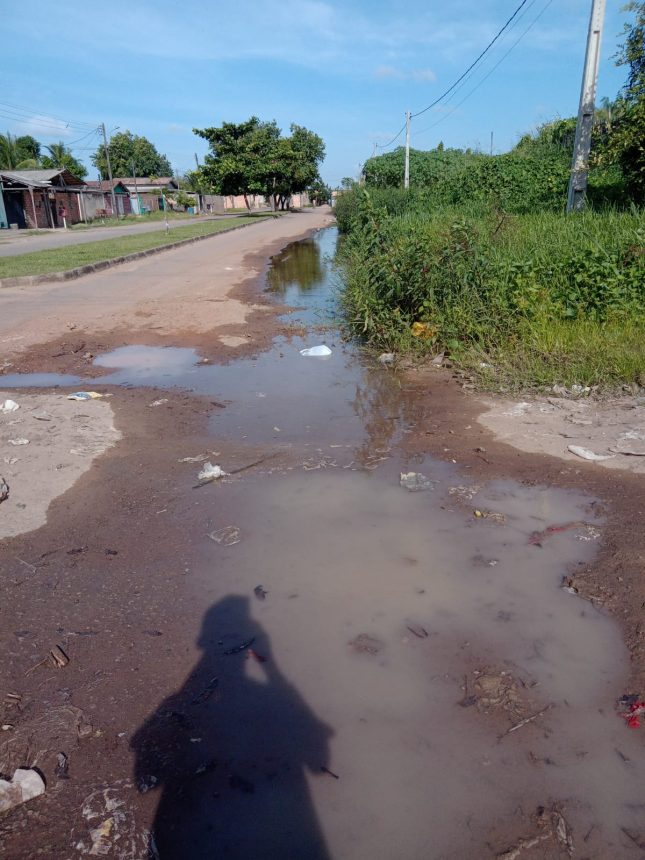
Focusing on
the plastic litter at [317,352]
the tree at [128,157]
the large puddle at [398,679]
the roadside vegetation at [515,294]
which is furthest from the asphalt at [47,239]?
the tree at [128,157]

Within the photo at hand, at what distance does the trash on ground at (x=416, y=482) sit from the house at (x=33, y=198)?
36.2m

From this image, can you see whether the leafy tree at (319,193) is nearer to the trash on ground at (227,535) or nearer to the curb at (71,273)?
the curb at (71,273)

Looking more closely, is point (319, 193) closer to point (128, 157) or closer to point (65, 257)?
point (128, 157)

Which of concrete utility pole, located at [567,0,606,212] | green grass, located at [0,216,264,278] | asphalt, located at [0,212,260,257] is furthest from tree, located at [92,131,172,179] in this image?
concrete utility pole, located at [567,0,606,212]

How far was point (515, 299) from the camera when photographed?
6.41 metres

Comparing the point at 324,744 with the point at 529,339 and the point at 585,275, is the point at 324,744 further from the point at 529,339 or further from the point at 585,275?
the point at 585,275

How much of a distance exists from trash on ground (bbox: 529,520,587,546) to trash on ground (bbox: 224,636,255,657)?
1515 millimetres

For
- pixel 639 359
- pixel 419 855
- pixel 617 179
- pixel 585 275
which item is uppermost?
pixel 617 179

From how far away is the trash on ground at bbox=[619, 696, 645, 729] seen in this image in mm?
2078

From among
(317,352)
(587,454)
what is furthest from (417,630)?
(317,352)

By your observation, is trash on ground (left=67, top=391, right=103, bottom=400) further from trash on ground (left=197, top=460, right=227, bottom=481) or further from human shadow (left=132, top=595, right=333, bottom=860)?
human shadow (left=132, top=595, right=333, bottom=860)

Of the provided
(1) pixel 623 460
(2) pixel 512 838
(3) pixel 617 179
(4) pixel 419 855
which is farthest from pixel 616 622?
(3) pixel 617 179

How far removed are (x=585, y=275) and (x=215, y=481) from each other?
4646 mm

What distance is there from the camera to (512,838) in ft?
5.64
